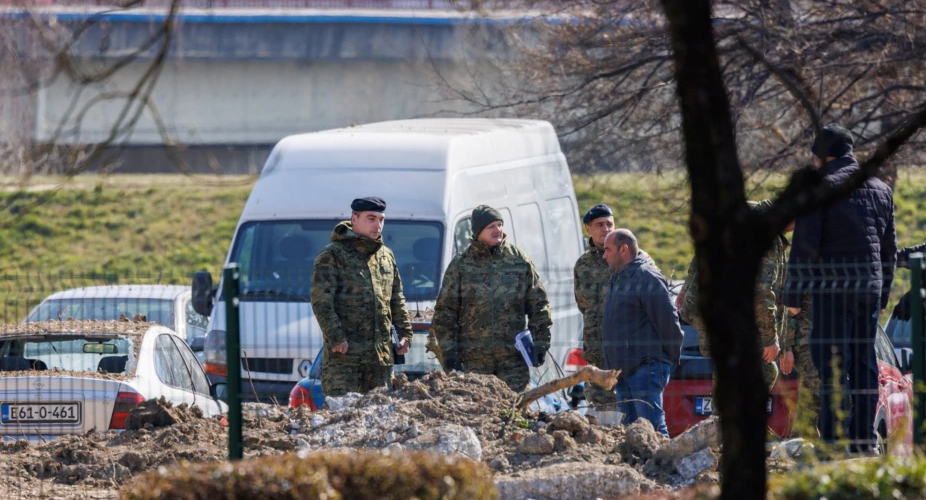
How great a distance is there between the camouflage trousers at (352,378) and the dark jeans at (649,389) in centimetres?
166

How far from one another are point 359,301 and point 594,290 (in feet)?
5.83

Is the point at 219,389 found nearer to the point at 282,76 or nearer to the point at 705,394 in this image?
the point at 705,394

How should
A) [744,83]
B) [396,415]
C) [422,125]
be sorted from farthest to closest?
[744,83] < [422,125] < [396,415]

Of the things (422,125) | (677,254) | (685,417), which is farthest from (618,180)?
(685,417)

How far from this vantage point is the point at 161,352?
31.0 feet

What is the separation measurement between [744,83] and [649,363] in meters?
7.77

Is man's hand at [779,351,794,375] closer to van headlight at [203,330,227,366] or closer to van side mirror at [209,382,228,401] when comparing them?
van side mirror at [209,382,228,401]

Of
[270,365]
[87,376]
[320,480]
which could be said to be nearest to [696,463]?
[320,480]

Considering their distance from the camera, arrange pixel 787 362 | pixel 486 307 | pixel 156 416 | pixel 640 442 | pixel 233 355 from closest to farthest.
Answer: pixel 233 355 < pixel 640 442 < pixel 156 416 < pixel 787 362 < pixel 486 307

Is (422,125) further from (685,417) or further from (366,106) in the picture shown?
(366,106)

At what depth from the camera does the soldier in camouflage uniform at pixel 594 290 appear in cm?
886

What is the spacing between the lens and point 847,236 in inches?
315

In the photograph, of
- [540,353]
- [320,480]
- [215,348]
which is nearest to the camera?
[320,480]

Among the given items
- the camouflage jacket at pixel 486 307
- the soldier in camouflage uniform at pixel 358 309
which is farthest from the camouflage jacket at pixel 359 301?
the camouflage jacket at pixel 486 307
